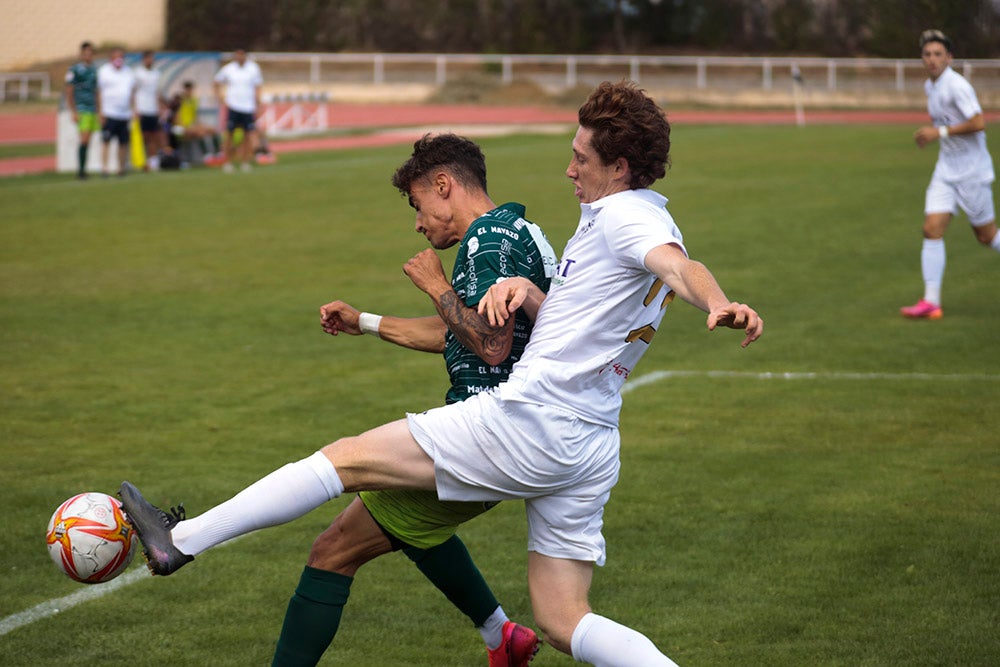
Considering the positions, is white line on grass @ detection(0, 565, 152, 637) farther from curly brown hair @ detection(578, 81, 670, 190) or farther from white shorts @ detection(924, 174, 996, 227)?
white shorts @ detection(924, 174, 996, 227)

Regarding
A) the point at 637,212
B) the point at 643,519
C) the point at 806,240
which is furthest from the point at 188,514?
the point at 806,240

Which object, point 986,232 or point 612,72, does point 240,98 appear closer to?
point 986,232

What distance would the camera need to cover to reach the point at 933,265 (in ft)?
41.1

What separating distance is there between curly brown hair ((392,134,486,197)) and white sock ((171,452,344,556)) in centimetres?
109

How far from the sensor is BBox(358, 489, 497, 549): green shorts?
14.5 ft

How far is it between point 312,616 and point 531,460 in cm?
100

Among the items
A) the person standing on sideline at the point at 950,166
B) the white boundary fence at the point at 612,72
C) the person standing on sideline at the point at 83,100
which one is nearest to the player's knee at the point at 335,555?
the person standing on sideline at the point at 950,166

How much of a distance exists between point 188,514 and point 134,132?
2127cm

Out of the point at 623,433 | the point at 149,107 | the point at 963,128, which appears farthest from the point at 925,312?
the point at 149,107

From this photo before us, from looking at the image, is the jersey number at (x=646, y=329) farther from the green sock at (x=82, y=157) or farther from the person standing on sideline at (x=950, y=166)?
the green sock at (x=82, y=157)

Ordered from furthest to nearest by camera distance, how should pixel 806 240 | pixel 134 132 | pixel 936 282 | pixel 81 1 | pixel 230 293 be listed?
1. pixel 81 1
2. pixel 134 132
3. pixel 806 240
4. pixel 230 293
5. pixel 936 282

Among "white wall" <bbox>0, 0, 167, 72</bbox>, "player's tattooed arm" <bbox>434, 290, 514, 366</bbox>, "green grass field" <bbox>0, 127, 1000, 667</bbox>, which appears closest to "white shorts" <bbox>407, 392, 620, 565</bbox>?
"player's tattooed arm" <bbox>434, 290, 514, 366</bbox>

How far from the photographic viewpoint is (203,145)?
93.1ft

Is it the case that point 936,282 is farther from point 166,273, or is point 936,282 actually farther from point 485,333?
point 485,333
